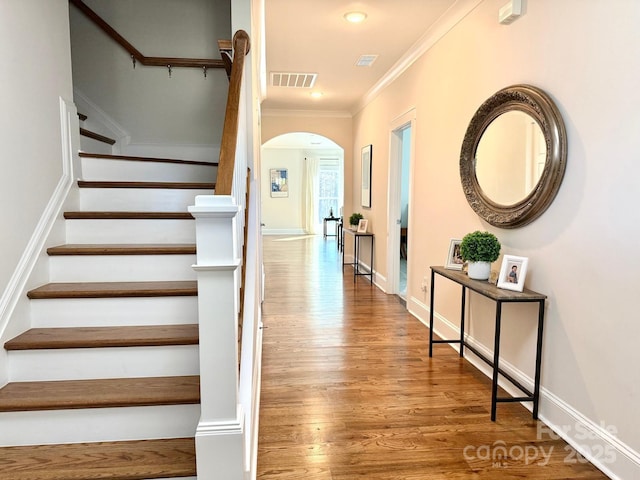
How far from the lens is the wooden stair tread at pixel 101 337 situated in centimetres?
172

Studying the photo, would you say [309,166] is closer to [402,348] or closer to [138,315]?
[402,348]

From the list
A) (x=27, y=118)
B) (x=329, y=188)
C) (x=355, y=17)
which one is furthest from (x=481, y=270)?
(x=329, y=188)

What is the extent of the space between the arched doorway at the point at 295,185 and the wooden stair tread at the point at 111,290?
10095mm

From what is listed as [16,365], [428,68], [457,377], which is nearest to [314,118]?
[428,68]

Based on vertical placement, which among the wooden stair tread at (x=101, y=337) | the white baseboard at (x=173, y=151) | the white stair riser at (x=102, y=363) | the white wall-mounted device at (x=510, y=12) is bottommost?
the white stair riser at (x=102, y=363)

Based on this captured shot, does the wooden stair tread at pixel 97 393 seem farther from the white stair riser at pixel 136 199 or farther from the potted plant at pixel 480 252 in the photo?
the potted plant at pixel 480 252

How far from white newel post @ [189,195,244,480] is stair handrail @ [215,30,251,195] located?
0.60 ft

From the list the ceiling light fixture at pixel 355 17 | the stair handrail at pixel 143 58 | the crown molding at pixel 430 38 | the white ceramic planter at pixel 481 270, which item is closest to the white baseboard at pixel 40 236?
the stair handrail at pixel 143 58

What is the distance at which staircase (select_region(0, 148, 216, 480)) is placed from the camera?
5.03 ft

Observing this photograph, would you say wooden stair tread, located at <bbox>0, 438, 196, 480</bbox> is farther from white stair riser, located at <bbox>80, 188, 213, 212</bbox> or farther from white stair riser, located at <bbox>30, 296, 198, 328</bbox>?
white stair riser, located at <bbox>80, 188, 213, 212</bbox>

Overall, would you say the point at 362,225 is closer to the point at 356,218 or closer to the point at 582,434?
the point at 356,218

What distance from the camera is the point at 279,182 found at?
12.2 metres

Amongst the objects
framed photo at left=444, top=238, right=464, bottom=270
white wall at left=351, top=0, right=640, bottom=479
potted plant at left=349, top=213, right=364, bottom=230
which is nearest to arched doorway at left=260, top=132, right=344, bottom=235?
potted plant at left=349, top=213, right=364, bottom=230

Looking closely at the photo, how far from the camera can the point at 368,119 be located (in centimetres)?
588
